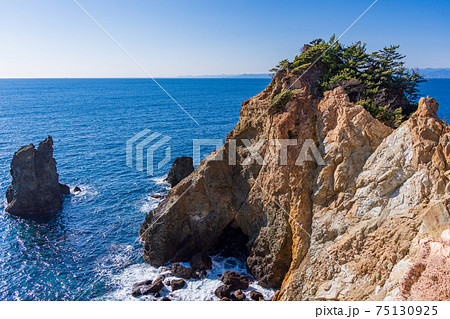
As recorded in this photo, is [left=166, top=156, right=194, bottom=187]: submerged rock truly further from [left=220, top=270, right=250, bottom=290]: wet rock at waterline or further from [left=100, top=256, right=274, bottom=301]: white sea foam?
[left=220, top=270, right=250, bottom=290]: wet rock at waterline

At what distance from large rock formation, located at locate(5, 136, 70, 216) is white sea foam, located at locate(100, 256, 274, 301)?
17608mm

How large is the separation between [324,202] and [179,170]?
2661 centimetres

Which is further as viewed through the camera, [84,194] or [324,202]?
[84,194]

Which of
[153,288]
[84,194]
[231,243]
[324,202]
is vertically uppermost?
[324,202]

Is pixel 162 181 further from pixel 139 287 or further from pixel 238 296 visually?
pixel 238 296

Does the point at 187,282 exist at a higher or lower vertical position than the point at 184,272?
lower

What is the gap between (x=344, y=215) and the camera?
60.9 feet

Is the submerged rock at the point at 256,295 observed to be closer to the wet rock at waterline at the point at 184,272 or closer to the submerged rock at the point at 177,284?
the wet rock at waterline at the point at 184,272

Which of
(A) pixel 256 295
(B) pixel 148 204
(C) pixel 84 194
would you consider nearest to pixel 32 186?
(C) pixel 84 194

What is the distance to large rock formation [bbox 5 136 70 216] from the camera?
36.3 meters

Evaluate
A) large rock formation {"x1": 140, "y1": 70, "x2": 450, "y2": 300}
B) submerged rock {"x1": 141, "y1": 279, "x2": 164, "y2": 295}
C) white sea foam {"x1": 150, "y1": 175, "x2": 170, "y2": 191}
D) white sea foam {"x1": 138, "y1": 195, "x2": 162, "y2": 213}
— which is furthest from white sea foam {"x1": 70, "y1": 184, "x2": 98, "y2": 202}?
submerged rock {"x1": 141, "y1": 279, "x2": 164, "y2": 295}

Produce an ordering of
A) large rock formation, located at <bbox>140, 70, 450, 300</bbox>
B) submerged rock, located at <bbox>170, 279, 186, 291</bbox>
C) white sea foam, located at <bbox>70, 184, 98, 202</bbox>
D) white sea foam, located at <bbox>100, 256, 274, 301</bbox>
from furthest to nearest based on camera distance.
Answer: white sea foam, located at <bbox>70, 184, 98, 202</bbox> → submerged rock, located at <bbox>170, 279, 186, 291</bbox> → white sea foam, located at <bbox>100, 256, 274, 301</bbox> → large rock formation, located at <bbox>140, 70, 450, 300</bbox>

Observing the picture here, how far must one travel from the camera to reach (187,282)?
24.2 metres

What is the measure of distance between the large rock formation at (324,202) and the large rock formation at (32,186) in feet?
52.8
